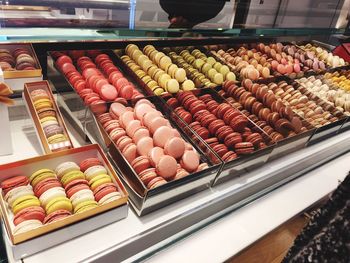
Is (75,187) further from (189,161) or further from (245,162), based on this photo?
(245,162)

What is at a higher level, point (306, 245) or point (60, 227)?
point (306, 245)

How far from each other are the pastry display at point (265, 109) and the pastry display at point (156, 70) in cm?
19

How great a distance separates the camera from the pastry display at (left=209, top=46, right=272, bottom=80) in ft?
5.13

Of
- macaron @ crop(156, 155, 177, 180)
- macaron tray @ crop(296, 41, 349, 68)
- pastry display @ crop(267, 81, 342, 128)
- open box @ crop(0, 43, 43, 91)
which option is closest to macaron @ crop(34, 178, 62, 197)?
macaron @ crop(156, 155, 177, 180)

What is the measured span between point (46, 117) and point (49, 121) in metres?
0.02

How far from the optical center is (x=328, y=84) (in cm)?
179

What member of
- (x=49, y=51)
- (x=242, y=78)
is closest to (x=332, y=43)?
(x=242, y=78)

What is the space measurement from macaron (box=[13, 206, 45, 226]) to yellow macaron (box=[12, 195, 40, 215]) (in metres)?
0.01

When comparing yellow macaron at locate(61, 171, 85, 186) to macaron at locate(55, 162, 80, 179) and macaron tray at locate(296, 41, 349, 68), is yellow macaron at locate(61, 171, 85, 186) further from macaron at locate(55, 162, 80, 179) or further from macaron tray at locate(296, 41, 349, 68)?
macaron tray at locate(296, 41, 349, 68)

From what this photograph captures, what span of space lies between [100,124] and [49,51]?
0.46m

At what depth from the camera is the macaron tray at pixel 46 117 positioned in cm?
91

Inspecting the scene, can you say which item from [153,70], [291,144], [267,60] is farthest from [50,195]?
[267,60]

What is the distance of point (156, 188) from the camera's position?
0.82 meters

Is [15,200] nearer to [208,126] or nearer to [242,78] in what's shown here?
[208,126]
